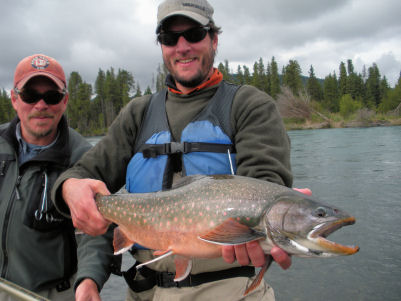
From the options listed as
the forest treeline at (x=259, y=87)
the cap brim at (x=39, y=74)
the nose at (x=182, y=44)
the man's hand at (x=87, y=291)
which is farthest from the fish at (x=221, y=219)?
the forest treeline at (x=259, y=87)

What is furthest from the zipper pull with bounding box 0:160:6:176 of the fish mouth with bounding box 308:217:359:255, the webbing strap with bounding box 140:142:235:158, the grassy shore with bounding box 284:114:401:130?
the grassy shore with bounding box 284:114:401:130

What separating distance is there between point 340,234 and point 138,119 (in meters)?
5.14

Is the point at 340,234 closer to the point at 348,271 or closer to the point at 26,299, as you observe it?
the point at 348,271

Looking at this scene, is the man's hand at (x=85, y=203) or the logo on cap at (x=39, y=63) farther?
the logo on cap at (x=39, y=63)

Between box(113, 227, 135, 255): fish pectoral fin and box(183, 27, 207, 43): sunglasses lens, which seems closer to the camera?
box(113, 227, 135, 255): fish pectoral fin

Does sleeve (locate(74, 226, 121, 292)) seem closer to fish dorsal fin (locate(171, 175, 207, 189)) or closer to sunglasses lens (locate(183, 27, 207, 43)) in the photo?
fish dorsal fin (locate(171, 175, 207, 189))

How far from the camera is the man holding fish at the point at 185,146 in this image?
7.84 ft

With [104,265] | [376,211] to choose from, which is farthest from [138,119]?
[376,211]

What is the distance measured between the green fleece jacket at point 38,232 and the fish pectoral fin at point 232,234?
64.4 inches

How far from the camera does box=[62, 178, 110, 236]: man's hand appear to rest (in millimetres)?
2477

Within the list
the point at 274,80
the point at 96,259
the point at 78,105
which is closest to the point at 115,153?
the point at 96,259

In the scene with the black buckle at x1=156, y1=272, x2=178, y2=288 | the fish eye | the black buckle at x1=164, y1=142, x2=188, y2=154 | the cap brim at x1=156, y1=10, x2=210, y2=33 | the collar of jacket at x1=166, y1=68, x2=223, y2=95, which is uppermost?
the cap brim at x1=156, y1=10, x2=210, y2=33

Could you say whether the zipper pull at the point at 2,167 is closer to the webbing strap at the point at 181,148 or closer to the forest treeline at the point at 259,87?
the webbing strap at the point at 181,148

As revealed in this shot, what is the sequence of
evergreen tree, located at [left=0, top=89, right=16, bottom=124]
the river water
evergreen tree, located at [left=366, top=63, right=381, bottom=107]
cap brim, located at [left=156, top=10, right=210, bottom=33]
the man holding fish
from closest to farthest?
the man holding fish
cap brim, located at [left=156, top=10, right=210, bottom=33]
the river water
evergreen tree, located at [left=0, top=89, right=16, bottom=124]
evergreen tree, located at [left=366, top=63, right=381, bottom=107]
